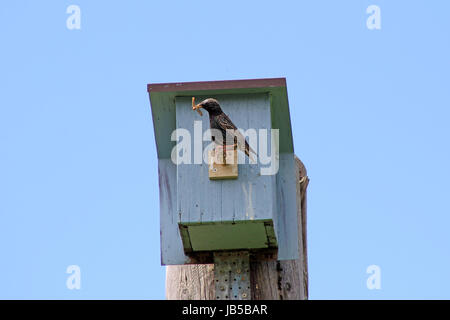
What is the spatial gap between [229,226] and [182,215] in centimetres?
34

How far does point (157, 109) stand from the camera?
12.9m

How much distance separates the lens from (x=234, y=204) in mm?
12352

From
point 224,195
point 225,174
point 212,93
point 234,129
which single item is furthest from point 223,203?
point 212,93

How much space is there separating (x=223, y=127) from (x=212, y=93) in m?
0.41

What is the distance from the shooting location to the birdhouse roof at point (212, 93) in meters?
12.7

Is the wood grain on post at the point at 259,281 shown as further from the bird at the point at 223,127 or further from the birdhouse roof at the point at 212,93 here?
the birdhouse roof at the point at 212,93

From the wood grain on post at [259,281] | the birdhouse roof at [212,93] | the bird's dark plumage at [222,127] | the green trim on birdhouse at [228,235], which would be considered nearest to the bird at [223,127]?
the bird's dark plumage at [222,127]

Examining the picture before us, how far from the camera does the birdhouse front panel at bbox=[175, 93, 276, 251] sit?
1231cm

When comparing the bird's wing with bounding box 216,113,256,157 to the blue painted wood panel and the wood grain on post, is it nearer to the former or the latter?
the blue painted wood panel

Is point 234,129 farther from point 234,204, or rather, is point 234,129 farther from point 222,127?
point 234,204

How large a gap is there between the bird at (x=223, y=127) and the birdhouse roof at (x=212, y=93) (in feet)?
0.76
